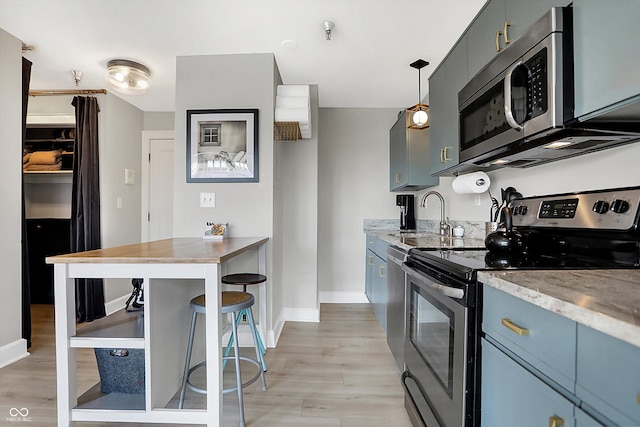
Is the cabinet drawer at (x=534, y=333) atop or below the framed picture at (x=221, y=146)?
below

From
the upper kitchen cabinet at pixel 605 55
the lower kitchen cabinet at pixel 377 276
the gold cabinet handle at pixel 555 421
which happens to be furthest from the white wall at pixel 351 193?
the gold cabinet handle at pixel 555 421

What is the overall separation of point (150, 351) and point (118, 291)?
8.51 ft

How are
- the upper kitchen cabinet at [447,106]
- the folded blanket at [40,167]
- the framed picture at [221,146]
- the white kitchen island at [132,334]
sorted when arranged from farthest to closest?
the folded blanket at [40,167], the framed picture at [221,146], the upper kitchen cabinet at [447,106], the white kitchen island at [132,334]

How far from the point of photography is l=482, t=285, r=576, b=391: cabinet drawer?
665 mm

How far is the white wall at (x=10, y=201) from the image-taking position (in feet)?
7.39

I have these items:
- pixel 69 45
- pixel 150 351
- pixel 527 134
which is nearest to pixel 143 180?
pixel 69 45

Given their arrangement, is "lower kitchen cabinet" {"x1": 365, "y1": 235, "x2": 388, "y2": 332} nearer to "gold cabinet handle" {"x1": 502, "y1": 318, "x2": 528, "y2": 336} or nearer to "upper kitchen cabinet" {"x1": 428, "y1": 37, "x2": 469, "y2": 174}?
"upper kitchen cabinet" {"x1": 428, "y1": 37, "x2": 469, "y2": 174}

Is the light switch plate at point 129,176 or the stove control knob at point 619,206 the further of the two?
the light switch plate at point 129,176

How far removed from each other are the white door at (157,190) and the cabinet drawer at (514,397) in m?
3.86

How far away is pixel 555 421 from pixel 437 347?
2.04ft

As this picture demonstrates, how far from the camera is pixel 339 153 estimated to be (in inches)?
153

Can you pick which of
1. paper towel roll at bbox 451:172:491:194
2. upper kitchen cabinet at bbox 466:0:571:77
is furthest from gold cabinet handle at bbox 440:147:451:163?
upper kitchen cabinet at bbox 466:0:571:77

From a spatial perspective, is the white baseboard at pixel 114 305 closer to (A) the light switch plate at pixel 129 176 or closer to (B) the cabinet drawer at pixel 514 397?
(A) the light switch plate at pixel 129 176

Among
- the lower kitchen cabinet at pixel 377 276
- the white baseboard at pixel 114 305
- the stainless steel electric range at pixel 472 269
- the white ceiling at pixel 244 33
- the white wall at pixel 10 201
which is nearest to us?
the stainless steel electric range at pixel 472 269
